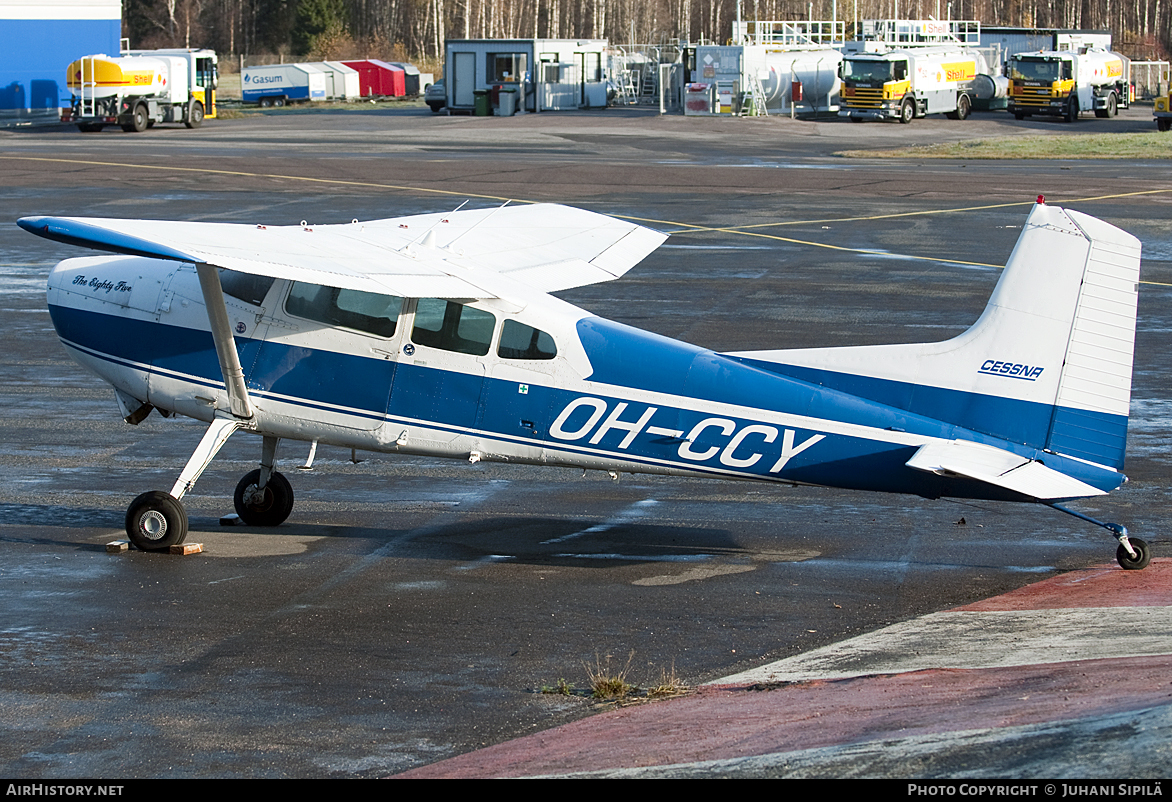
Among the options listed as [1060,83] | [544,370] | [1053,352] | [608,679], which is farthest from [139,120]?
[608,679]

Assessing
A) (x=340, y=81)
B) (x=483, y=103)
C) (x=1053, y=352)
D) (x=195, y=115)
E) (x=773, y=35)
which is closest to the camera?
(x=1053, y=352)

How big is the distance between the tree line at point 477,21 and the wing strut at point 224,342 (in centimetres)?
11088

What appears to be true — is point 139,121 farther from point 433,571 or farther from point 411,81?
point 433,571

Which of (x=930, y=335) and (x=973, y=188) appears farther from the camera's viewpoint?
(x=973, y=188)

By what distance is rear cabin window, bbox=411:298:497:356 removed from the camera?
10445mm

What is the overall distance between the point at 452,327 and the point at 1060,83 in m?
66.9

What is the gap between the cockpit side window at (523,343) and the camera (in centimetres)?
1034

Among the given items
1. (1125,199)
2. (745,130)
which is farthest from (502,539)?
A: (745,130)

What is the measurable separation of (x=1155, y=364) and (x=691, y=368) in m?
10.6

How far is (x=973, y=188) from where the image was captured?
3962 cm

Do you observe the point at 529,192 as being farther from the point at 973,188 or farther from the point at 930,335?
the point at 930,335

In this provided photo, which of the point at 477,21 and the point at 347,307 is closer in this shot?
the point at 347,307

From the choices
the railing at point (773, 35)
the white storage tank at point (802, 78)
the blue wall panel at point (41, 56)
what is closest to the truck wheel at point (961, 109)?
the white storage tank at point (802, 78)

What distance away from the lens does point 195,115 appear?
6900 cm
